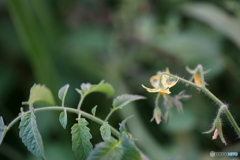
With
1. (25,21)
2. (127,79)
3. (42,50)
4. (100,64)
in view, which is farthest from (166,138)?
(25,21)

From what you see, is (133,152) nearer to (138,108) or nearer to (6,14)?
(138,108)

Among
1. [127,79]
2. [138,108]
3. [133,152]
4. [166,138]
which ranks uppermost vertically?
[127,79]

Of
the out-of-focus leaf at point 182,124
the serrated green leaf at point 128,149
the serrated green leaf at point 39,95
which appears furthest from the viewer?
the out-of-focus leaf at point 182,124

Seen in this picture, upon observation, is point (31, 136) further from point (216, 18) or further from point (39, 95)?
point (216, 18)

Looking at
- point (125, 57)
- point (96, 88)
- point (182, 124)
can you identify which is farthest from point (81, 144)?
point (125, 57)

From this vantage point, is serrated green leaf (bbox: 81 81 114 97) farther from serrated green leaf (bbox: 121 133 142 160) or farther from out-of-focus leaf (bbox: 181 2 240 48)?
out-of-focus leaf (bbox: 181 2 240 48)

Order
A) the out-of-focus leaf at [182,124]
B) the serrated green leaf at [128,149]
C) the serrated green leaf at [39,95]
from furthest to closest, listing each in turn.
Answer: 1. the out-of-focus leaf at [182,124]
2. the serrated green leaf at [39,95]
3. the serrated green leaf at [128,149]

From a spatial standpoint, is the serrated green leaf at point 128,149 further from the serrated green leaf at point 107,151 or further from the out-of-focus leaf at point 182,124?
the out-of-focus leaf at point 182,124

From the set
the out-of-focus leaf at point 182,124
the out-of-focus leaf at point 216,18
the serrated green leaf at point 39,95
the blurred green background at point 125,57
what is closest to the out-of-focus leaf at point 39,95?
the serrated green leaf at point 39,95
